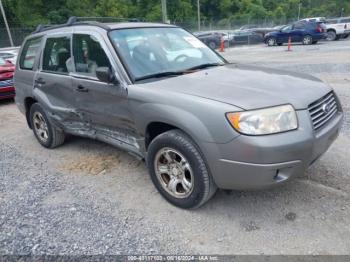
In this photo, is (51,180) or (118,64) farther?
(51,180)

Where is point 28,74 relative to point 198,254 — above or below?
above

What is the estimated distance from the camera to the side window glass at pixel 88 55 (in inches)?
141

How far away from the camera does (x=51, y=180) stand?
4.00m

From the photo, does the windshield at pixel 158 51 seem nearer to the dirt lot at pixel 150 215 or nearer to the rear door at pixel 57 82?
the rear door at pixel 57 82

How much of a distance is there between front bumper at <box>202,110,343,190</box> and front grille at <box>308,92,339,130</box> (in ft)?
0.32

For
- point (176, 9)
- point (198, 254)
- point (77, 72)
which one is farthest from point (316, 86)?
point (176, 9)

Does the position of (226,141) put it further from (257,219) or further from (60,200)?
(60,200)

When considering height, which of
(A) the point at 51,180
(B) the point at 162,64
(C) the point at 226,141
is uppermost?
(B) the point at 162,64

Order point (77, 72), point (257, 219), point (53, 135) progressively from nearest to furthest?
point (257, 219), point (77, 72), point (53, 135)

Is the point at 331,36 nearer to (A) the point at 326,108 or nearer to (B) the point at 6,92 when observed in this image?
(B) the point at 6,92

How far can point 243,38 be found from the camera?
90.2ft

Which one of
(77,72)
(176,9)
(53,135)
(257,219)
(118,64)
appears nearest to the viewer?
(257,219)

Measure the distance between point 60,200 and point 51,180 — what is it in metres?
0.58

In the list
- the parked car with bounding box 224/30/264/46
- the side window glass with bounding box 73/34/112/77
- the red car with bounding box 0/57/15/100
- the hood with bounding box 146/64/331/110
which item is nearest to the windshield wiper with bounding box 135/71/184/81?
the hood with bounding box 146/64/331/110
